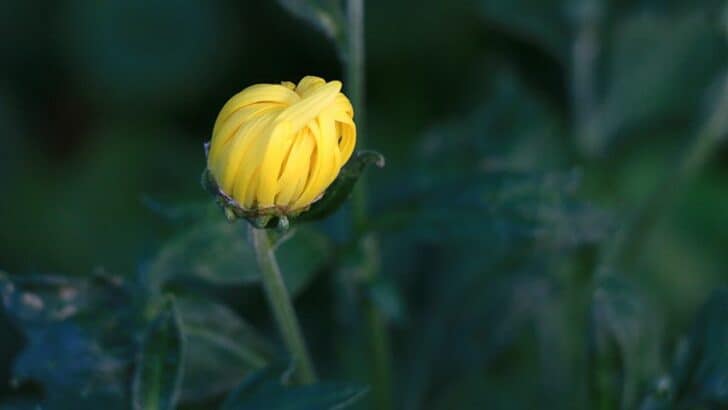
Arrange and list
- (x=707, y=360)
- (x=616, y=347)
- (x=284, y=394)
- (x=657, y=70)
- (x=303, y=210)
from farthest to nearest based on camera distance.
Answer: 1. (x=657, y=70)
2. (x=616, y=347)
3. (x=707, y=360)
4. (x=284, y=394)
5. (x=303, y=210)

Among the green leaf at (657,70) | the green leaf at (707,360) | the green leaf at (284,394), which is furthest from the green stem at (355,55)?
the green leaf at (657,70)

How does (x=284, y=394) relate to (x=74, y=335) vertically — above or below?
above

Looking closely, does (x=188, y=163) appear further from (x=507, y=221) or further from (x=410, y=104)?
(x=507, y=221)

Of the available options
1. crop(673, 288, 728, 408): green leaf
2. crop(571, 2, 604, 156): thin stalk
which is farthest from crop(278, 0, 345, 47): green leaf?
crop(571, 2, 604, 156): thin stalk

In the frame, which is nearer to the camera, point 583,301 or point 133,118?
point 583,301

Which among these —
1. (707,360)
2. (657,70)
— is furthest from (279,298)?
(657,70)

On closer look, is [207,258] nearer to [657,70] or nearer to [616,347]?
[616,347]

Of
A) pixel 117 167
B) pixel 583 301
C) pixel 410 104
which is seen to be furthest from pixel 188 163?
pixel 583 301

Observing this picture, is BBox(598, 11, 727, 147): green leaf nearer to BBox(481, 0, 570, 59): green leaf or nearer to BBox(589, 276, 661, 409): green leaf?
BBox(481, 0, 570, 59): green leaf
